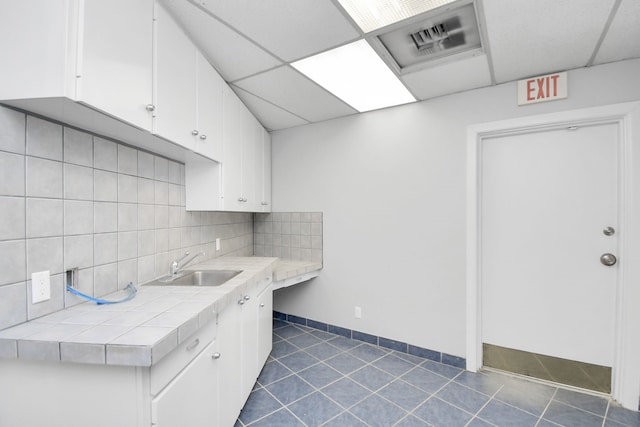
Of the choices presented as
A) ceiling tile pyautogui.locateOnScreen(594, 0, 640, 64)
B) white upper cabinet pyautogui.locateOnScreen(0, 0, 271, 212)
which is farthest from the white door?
white upper cabinet pyautogui.locateOnScreen(0, 0, 271, 212)

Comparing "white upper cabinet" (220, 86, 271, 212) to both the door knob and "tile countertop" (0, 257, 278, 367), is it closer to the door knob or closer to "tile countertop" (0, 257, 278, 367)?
"tile countertop" (0, 257, 278, 367)

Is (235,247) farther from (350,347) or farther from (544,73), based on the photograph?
(544,73)

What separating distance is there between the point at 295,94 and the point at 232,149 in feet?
2.31

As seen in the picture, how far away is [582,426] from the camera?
1.67 m

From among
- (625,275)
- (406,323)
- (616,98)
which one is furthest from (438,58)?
(406,323)

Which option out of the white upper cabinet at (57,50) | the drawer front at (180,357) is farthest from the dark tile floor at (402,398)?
the white upper cabinet at (57,50)

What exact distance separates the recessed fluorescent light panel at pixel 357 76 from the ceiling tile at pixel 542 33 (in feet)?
2.15

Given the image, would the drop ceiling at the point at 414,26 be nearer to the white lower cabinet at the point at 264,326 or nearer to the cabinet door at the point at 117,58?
the cabinet door at the point at 117,58

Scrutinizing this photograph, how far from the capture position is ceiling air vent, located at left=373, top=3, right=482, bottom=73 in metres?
1.54

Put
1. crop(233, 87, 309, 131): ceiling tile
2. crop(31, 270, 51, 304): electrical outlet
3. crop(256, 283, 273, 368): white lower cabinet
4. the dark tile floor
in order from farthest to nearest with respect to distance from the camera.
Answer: crop(233, 87, 309, 131): ceiling tile, crop(256, 283, 273, 368): white lower cabinet, the dark tile floor, crop(31, 270, 51, 304): electrical outlet

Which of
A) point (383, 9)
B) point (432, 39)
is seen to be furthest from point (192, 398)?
point (432, 39)

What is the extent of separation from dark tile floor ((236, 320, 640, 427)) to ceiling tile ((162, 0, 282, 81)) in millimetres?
2260

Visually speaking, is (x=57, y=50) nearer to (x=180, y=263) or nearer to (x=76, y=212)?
(x=76, y=212)

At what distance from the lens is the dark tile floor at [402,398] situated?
5.65 feet
